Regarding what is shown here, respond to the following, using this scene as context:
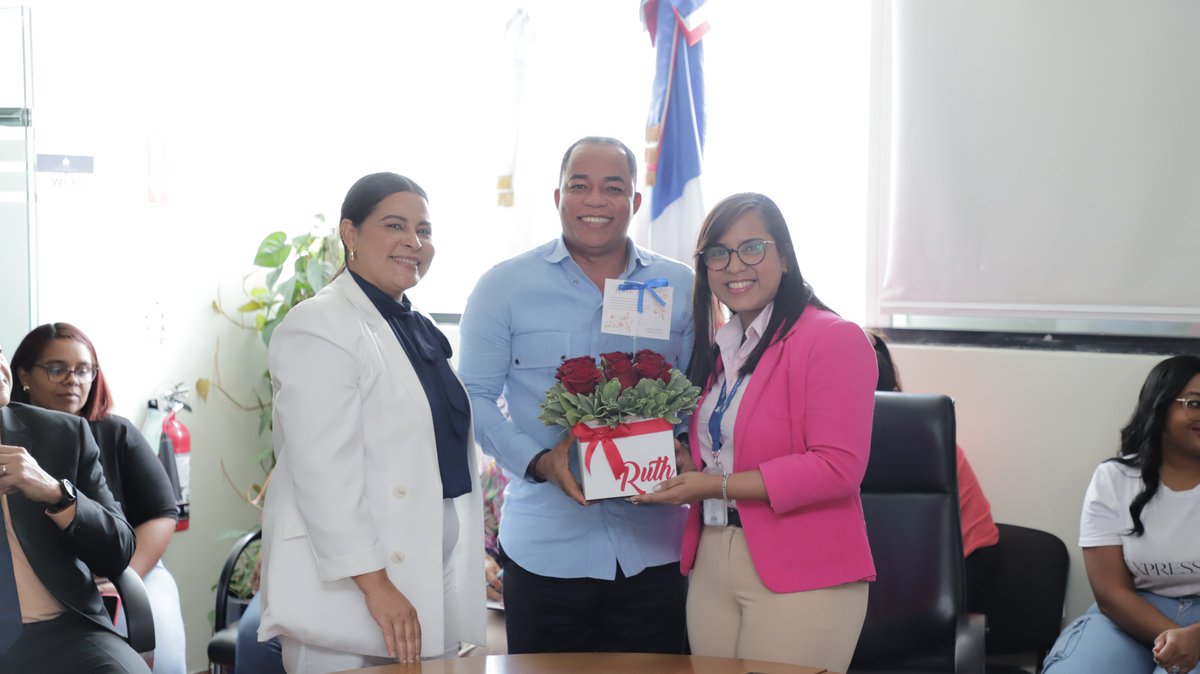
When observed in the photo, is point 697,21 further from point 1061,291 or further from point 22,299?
point 22,299

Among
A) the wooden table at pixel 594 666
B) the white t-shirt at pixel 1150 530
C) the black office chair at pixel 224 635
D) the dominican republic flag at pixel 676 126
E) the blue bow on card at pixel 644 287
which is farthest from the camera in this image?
the dominican republic flag at pixel 676 126

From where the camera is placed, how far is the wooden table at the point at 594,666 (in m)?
1.76

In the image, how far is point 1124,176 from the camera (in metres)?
3.04

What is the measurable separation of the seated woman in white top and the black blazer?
2.34 meters

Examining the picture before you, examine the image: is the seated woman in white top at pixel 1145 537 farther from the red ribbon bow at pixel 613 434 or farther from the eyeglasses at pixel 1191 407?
the red ribbon bow at pixel 613 434

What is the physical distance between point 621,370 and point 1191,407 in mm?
1623

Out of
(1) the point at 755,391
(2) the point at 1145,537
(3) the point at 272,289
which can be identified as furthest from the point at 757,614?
(3) the point at 272,289

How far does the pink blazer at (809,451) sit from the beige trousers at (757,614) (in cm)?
3

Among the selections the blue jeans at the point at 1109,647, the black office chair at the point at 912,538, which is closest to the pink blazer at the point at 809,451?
the black office chair at the point at 912,538

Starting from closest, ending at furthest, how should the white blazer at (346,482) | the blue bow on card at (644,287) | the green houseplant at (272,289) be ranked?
the white blazer at (346,482) < the blue bow on card at (644,287) < the green houseplant at (272,289)

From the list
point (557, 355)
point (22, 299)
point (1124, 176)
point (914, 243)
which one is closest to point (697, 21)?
point (914, 243)

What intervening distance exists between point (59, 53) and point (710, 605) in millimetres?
3013

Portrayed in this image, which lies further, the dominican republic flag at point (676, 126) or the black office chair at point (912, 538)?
the dominican republic flag at point (676, 126)

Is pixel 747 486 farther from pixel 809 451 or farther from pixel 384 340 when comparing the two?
pixel 384 340
